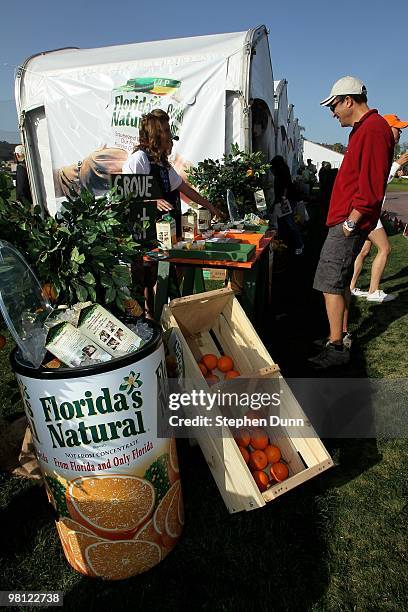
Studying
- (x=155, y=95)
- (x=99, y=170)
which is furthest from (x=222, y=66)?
(x=99, y=170)

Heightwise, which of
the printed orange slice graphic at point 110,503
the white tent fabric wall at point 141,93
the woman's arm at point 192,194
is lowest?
the printed orange slice graphic at point 110,503

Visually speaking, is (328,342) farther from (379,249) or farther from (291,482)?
(379,249)

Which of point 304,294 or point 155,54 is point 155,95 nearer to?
point 155,54

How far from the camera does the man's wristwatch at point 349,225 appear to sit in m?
3.12

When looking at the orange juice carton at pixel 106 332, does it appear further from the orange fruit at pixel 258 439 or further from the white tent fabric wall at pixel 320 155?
the white tent fabric wall at pixel 320 155

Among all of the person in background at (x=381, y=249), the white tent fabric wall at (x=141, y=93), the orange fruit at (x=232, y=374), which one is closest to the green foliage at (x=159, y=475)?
the orange fruit at (x=232, y=374)

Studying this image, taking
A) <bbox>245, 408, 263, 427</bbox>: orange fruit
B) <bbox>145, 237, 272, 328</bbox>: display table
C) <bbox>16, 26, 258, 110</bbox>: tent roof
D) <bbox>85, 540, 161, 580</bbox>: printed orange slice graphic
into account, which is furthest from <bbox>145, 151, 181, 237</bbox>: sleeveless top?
<bbox>16, 26, 258, 110</bbox>: tent roof

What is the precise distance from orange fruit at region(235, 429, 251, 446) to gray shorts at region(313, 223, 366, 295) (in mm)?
1571

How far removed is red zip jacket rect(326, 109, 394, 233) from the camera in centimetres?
297

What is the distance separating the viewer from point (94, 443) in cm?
164

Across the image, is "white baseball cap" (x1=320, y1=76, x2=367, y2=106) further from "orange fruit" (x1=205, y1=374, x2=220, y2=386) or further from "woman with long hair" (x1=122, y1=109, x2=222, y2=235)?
"orange fruit" (x1=205, y1=374, x2=220, y2=386)

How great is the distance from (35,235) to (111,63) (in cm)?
740

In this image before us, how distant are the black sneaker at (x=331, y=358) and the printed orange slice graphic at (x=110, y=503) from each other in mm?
2315

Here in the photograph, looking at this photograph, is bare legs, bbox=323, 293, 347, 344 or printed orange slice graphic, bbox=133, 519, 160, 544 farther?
bare legs, bbox=323, 293, 347, 344
